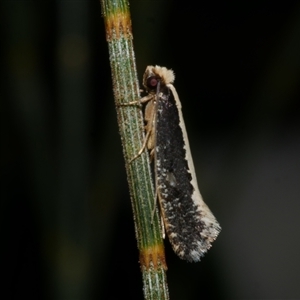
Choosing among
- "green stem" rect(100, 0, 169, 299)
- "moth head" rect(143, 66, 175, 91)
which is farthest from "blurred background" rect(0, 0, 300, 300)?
"green stem" rect(100, 0, 169, 299)

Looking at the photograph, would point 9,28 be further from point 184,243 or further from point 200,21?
point 184,243

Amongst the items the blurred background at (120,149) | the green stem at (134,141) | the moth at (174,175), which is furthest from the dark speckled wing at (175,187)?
the blurred background at (120,149)

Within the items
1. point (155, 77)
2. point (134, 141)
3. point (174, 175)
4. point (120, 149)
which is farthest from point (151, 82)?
point (120, 149)

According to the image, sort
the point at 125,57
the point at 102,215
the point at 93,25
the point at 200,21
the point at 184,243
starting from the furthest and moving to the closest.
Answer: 1. the point at 200,21
2. the point at 93,25
3. the point at 102,215
4. the point at 184,243
5. the point at 125,57

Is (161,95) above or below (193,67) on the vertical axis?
below

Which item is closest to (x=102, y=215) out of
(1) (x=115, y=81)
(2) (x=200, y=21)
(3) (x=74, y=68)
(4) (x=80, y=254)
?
(4) (x=80, y=254)

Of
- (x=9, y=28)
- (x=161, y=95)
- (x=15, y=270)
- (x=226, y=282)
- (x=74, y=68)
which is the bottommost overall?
(x=226, y=282)
